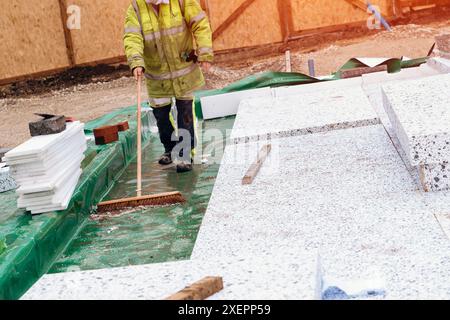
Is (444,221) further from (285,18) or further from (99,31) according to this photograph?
(99,31)

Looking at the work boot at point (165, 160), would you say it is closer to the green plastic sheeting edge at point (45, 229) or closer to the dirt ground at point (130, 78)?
the green plastic sheeting edge at point (45, 229)

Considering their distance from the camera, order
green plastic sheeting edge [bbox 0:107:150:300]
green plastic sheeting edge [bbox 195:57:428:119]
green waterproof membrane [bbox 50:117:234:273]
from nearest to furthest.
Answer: green plastic sheeting edge [bbox 0:107:150:300]
green waterproof membrane [bbox 50:117:234:273]
green plastic sheeting edge [bbox 195:57:428:119]

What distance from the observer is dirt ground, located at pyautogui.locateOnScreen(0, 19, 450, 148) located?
42.5 ft

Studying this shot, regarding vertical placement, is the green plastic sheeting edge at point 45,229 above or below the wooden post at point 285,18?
below

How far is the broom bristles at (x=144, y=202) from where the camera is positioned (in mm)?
5391

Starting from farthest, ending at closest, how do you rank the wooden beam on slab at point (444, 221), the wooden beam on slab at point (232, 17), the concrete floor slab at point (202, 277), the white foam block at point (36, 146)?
the wooden beam on slab at point (232, 17) → the white foam block at point (36, 146) → the wooden beam on slab at point (444, 221) → the concrete floor slab at point (202, 277)

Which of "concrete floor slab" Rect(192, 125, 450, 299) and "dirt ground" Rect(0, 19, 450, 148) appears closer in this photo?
"concrete floor slab" Rect(192, 125, 450, 299)

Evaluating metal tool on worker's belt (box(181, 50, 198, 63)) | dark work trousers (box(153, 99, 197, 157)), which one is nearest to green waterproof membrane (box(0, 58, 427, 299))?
dark work trousers (box(153, 99, 197, 157))

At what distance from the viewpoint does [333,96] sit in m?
7.32

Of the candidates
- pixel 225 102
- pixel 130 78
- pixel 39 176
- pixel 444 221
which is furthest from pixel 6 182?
pixel 130 78

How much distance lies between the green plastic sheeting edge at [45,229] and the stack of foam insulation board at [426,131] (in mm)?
2266

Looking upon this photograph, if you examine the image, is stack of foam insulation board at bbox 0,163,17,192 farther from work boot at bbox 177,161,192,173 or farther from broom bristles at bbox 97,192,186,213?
work boot at bbox 177,161,192,173

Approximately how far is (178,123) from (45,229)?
2.50 metres

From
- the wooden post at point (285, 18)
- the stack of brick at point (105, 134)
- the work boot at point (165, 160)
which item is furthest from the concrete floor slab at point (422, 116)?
the wooden post at point (285, 18)
